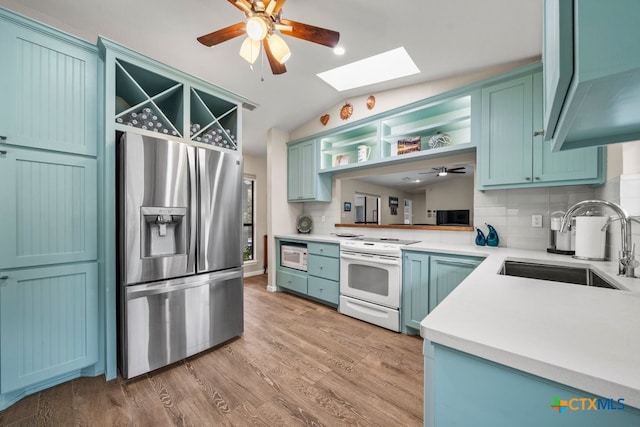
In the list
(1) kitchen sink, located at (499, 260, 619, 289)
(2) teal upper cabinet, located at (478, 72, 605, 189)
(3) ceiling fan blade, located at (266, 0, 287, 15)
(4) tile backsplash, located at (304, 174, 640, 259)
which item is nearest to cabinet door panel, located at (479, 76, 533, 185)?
(2) teal upper cabinet, located at (478, 72, 605, 189)

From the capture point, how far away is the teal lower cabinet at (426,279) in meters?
2.15

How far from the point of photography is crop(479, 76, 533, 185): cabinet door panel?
6.79 feet

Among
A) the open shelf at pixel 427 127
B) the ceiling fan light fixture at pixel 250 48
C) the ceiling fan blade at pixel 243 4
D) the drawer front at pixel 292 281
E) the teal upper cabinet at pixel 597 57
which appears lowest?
the drawer front at pixel 292 281

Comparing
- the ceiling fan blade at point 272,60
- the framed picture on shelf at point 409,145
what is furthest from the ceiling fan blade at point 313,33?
the framed picture on shelf at point 409,145

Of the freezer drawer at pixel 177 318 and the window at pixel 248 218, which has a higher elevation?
the window at pixel 248 218

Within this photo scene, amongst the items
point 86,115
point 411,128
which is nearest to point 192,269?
point 86,115

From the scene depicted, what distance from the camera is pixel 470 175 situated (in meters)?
2.63

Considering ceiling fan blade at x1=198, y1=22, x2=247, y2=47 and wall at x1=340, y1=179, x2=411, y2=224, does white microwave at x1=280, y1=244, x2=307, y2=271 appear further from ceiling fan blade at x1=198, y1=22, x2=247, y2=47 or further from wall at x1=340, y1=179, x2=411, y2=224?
ceiling fan blade at x1=198, y1=22, x2=247, y2=47

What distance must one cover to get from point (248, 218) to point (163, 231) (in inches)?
122

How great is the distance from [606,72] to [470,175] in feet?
8.09

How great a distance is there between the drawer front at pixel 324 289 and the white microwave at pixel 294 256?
0.26 m

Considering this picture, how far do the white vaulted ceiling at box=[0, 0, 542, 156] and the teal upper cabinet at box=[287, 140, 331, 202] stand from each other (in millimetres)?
1236

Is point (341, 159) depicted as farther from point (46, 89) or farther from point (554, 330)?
point (554, 330)

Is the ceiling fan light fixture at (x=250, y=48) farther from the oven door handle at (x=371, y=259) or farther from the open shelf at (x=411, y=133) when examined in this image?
the oven door handle at (x=371, y=259)
